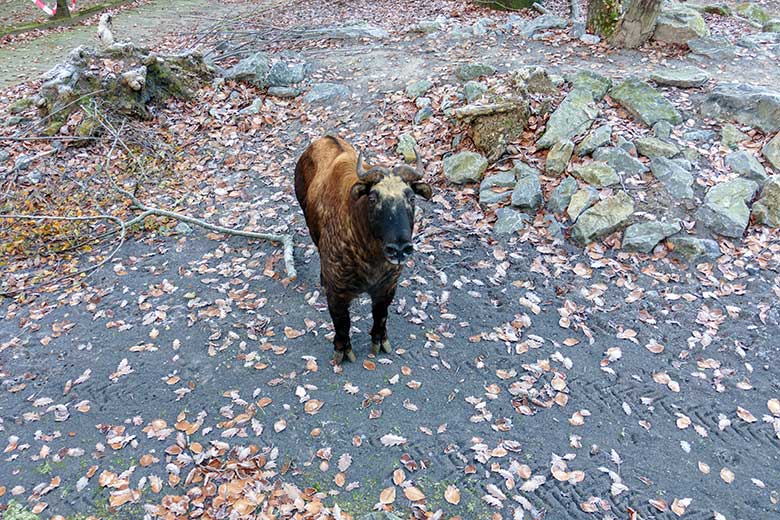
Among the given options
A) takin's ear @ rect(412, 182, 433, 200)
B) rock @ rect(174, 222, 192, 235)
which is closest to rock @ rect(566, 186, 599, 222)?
takin's ear @ rect(412, 182, 433, 200)

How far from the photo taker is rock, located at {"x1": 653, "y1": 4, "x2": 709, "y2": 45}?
33.4 feet

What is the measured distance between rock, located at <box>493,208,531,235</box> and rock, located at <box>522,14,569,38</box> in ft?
21.0

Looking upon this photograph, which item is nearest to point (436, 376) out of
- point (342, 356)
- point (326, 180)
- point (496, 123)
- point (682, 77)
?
point (342, 356)

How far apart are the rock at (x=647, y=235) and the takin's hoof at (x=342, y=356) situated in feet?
12.7

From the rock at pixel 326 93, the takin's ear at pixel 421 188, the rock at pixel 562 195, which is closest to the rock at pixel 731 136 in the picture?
the rock at pixel 562 195

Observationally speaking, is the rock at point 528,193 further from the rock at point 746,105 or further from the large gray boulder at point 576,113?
the rock at point 746,105

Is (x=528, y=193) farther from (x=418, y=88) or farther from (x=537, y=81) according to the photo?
(x=418, y=88)

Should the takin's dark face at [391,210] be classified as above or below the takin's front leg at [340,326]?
above

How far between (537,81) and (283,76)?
18.0 feet

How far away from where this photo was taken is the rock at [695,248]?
21.1ft

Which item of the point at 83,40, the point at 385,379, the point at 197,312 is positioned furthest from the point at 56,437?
the point at 83,40

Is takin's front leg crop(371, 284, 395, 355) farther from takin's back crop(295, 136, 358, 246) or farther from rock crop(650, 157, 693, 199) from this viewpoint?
rock crop(650, 157, 693, 199)

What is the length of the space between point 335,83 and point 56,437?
337 inches

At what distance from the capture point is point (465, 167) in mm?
7988
